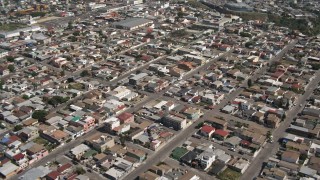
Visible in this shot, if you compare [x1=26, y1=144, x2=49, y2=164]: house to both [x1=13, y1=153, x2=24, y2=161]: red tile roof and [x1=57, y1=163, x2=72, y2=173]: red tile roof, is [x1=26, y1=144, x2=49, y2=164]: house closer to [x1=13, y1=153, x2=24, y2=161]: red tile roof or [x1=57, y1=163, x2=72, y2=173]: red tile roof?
[x1=13, y1=153, x2=24, y2=161]: red tile roof

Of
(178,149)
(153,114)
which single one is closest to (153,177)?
(178,149)

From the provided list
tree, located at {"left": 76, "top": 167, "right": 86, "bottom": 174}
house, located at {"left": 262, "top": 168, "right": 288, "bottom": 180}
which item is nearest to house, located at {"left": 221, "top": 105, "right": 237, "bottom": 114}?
house, located at {"left": 262, "top": 168, "right": 288, "bottom": 180}

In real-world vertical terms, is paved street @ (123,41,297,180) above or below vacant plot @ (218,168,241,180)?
below

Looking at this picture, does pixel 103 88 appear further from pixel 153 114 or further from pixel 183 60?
pixel 183 60

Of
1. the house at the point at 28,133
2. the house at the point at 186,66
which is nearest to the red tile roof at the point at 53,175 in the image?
the house at the point at 28,133

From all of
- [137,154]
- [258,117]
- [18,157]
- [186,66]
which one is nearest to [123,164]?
[137,154]

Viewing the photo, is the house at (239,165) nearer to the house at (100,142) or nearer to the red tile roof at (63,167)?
the house at (100,142)

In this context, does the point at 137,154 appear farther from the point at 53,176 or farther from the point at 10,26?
the point at 10,26
